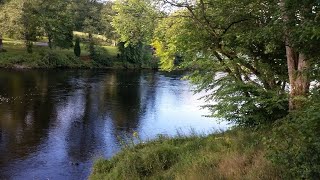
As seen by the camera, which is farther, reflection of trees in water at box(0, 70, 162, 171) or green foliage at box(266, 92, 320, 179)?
reflection of trees in water at box(0, 70, 162, 171)

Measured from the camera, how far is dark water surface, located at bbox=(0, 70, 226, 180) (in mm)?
16016

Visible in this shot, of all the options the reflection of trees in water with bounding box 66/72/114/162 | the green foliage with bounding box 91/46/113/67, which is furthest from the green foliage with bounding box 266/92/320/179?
the green foliage with bounding box 91/46/113/67

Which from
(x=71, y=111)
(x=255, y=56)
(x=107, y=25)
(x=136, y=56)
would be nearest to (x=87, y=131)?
(x=71, y=111)

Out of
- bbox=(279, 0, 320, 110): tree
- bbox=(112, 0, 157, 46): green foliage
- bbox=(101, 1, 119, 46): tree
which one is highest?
bbox=(101, 1, 119, 46): tree

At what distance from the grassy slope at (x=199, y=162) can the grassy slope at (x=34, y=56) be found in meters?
43.9

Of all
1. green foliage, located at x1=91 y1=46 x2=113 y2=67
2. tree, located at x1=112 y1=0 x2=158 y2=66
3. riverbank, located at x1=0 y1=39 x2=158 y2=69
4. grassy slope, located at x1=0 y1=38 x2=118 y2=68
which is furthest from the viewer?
green foliage, located at x1=91 y1=46 x2=113 y2=67

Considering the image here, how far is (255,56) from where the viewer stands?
36.0ft

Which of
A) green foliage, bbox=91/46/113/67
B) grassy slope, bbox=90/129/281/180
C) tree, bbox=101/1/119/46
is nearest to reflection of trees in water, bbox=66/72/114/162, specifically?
grassy slope, bbox=90/129/281/180

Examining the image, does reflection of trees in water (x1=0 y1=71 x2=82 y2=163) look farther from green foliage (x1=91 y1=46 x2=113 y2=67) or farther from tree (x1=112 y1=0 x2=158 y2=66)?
green foliage (x1=91 y1=46 x2=113 y2=67)

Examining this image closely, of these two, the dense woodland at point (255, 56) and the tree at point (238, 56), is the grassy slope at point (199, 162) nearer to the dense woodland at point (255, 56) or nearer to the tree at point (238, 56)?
the dense woodland at point (255, 56)

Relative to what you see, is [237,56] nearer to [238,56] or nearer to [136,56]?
[238,56]

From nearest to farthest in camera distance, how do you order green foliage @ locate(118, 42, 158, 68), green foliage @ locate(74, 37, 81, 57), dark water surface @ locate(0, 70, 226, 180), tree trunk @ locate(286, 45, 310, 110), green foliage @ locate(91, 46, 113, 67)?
tree trunk @ locate(286, 45, 310, 110)
dark water surface @ locate(0, 70, 226, 180)
green foliage @ locate(74, 37, 81, 57)
green foliage @ locate(91, 46, 113, 67)
green foliage @ locate(118, 42, 158, 68)

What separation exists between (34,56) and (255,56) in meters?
48.7

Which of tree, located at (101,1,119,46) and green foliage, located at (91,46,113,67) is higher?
tree, located at (101,1,119,46)
